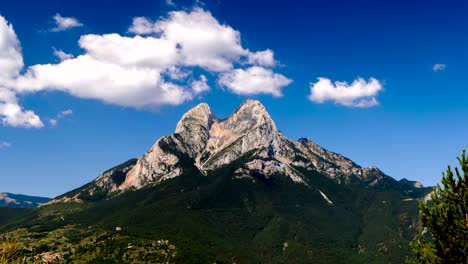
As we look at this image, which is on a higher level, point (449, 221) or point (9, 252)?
point (449, 221)

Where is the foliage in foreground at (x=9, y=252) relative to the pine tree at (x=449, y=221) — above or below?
below

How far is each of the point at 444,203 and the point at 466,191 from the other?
2.21 m

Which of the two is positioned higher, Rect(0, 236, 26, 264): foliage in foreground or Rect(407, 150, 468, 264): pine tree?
Rect(407, 150, 468, 264): pine tree

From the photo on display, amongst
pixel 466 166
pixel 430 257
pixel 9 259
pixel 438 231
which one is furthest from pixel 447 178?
pixel 9 259

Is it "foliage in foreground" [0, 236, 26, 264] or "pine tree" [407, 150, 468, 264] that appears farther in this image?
"pine tree" [407, 150, 468, 264]

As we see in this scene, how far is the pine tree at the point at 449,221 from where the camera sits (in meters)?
39.7

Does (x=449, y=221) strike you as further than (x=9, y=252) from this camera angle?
Yes

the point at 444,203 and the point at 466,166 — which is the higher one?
the point at 466,166

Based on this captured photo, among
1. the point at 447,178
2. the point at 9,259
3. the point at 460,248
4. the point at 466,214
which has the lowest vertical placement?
the point at 9,259

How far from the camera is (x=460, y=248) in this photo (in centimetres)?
3969

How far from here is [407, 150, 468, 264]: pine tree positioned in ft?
130

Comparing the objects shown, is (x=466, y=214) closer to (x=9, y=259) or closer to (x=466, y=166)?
(x=466, y=166)

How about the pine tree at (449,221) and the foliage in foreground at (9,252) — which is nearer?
the foliage in foreground at (9,252)

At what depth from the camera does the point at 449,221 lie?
4062 cm
